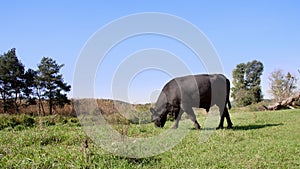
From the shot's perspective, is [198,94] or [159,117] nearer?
[198,94]

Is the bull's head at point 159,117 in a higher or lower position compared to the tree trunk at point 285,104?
lower

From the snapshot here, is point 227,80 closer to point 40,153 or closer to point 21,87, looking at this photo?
point 40,153

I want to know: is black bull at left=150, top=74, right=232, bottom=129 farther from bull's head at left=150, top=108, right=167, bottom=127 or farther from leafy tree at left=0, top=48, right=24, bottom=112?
leafy tree at left=0, top=48, right=24, bottom=112

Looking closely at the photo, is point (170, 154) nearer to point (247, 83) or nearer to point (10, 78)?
point (10, 78)

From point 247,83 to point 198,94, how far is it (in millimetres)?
36303

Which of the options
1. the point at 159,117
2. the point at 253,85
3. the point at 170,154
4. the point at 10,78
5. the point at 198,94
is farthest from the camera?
the point at 253,85

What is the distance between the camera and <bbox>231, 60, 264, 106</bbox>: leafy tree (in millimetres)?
42344

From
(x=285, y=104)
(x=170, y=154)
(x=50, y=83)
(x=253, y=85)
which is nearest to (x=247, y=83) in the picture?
(x=253, y=85)

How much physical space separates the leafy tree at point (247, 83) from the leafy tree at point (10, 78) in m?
28.8

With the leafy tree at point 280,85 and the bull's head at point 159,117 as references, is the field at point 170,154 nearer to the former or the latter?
the bull's head at point 159,117

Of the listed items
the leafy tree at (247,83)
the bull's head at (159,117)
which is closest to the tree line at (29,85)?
the bull's head at (159,117)

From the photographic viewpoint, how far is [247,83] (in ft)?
150

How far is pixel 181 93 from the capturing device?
39.4 ft

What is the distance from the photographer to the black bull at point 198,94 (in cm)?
1181
